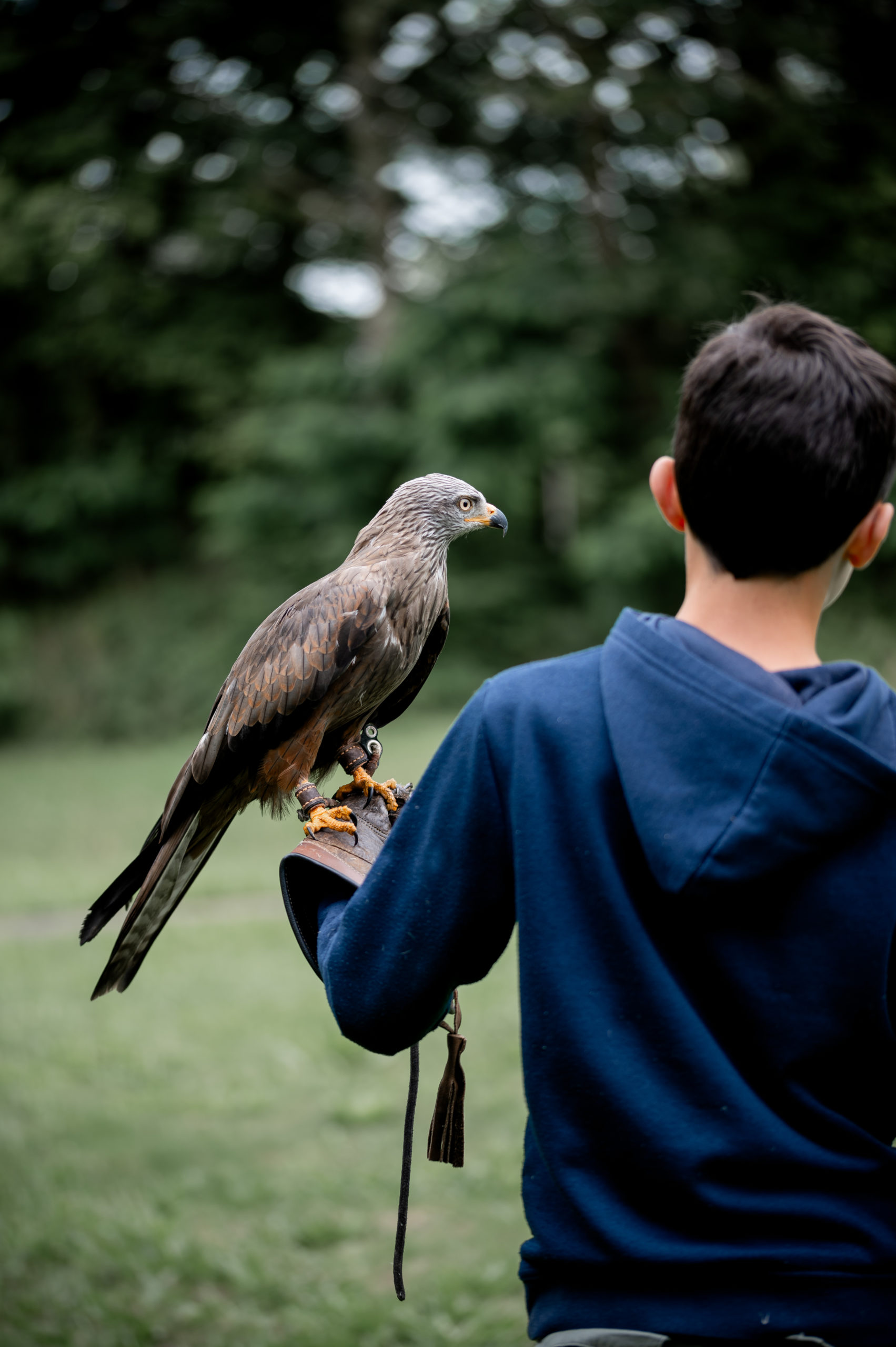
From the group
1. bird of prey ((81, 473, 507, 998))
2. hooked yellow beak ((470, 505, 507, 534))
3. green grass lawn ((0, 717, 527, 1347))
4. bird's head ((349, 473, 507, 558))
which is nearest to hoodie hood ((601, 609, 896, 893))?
bird of prey ((81, 473, 507, 998))

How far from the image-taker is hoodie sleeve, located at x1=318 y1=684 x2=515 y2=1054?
1.13 metres

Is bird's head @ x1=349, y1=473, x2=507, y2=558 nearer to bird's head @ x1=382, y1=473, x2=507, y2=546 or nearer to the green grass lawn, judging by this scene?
bird's head @ x1=382, y1=473, x2=507, y2=546

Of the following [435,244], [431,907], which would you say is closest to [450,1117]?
[431,907]

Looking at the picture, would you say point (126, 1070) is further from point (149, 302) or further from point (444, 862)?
point (149, 302)

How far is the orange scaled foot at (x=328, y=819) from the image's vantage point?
201cm

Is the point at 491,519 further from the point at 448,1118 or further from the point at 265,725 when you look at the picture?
the point at 448,1118

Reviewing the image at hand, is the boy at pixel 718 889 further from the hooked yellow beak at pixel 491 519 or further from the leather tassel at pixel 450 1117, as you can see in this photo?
the hooked yellow beak at pixel 491 519

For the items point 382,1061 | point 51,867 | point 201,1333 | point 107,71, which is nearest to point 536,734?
point 201,1333

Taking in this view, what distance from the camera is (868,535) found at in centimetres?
112

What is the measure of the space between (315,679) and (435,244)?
15530mm

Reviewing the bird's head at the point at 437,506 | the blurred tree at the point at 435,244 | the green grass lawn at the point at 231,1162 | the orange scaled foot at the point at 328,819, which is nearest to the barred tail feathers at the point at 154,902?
the orange scaled foot at the point at 328,819

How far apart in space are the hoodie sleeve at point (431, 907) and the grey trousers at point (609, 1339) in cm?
34

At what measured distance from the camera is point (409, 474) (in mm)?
15125

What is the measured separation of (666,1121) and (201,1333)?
9.30 feet
